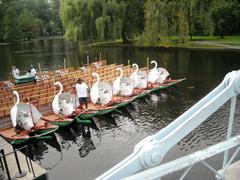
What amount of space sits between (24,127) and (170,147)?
9876 millimetres

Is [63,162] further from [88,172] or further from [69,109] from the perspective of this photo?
[69,109]

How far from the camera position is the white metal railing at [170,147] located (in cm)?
288

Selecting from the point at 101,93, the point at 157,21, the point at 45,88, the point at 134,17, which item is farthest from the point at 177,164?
the point at 134,17

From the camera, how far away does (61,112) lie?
44.8ft

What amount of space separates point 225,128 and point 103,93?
19.8ft

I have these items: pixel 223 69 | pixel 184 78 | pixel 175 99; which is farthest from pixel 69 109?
pixel 223 69

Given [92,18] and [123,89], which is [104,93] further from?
[92,18]

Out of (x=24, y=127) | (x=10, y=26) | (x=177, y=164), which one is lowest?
(x=24, y=127)

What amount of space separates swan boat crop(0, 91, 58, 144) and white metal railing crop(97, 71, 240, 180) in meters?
9.18

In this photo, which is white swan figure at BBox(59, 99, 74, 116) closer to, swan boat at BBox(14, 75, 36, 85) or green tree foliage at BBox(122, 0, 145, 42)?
swan boat at BBox(14, 75, 36, 85)

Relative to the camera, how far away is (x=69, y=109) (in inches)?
533

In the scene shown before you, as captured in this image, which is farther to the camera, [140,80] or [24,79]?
[24,79]

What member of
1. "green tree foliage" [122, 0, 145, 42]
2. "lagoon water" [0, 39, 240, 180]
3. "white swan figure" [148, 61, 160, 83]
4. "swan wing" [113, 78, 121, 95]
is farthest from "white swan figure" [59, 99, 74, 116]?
"green tree foliage" [122, 0, 145, 42]

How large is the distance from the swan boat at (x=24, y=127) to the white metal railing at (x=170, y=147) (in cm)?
918
